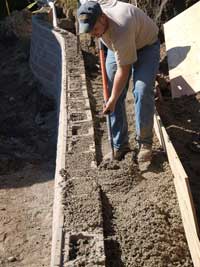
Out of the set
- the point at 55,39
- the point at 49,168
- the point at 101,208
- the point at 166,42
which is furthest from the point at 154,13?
the point at 101,208

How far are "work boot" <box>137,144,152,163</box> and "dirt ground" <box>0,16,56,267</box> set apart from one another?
1526 millimetres

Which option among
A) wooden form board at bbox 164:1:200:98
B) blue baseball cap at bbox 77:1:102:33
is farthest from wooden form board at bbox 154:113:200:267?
wooden form board at bbox 164:1:200:98

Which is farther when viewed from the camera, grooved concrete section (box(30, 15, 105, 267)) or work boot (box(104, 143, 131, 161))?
work boot (box(104, 143, 131, 161))

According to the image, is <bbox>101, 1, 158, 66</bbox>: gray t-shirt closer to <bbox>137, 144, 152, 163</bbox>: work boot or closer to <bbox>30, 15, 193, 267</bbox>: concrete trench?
<bbox>137, 144, 152, 163</bbox>: work boot

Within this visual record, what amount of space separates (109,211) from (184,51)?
4224mm

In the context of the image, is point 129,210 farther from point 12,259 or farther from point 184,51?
point 184,51

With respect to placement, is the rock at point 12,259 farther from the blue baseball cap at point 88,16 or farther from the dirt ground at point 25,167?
the blue baseball cap at point 88,16

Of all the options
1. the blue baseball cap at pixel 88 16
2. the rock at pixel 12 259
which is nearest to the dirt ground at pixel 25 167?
the rock at pixel 12 259

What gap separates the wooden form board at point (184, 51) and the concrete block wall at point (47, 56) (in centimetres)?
230

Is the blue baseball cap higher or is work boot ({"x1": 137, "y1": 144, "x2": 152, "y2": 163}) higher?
the blue baseball cap

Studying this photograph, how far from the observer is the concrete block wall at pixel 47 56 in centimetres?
1035

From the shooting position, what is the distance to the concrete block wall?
10.4 metres

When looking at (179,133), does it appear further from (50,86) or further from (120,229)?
(50,86)

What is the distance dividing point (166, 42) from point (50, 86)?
308 centimetres
